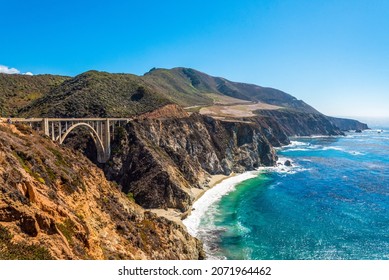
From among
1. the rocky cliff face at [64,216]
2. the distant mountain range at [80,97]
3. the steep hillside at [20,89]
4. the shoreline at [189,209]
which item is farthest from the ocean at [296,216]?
the steep hillside at [20,89]

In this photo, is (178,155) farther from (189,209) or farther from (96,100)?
(96,100)

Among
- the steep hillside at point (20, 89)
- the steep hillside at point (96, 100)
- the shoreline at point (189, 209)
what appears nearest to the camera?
the shoreline at point (189, 209)

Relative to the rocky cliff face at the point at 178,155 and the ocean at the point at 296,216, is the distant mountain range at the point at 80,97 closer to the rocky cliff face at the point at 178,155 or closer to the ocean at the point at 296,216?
the rocky cliff face at the point at 178,155

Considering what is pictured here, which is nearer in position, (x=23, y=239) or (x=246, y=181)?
(x=23, y=239)

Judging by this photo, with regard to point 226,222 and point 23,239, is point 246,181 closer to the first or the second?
point 226,222

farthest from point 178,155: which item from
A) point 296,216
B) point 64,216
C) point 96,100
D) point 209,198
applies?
point 64,216

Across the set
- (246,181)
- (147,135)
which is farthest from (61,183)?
(246,181)
